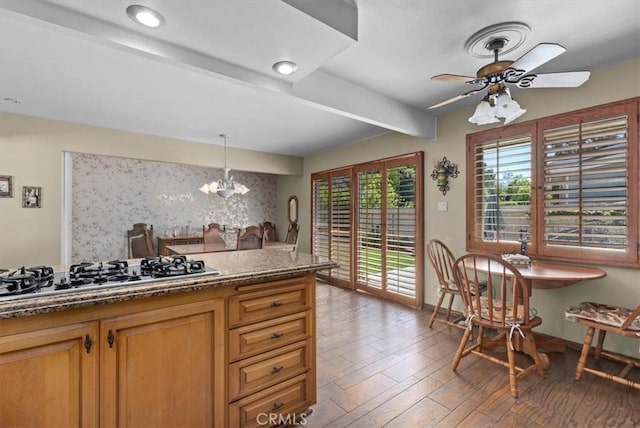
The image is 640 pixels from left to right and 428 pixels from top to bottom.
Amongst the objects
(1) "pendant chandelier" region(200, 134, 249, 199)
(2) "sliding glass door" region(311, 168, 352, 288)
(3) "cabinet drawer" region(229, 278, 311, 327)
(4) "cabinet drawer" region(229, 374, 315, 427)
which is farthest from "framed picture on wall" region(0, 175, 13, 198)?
(2) "sliding glass door" region(311, 168, 352, 288)

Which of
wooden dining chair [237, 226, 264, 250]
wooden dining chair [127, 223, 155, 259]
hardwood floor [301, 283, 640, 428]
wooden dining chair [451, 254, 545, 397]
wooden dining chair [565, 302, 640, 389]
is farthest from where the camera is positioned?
Result: wooden dining chair [127, 223, 155, 259]

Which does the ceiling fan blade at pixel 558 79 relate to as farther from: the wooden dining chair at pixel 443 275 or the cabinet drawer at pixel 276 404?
the cabinet drawer at pixel 276 404

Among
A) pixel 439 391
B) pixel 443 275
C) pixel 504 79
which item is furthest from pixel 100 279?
pixel 443 275

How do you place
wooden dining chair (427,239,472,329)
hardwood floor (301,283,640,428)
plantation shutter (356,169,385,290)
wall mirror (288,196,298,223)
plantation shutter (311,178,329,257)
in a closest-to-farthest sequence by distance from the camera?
hardwood floor (301,283,640,428)
wooden dining chair (427,239,472,329)
plantation shutter (356,169,385,290)
plantation shutter (311,178,329,257)
wall mirror (288,196,298,223)

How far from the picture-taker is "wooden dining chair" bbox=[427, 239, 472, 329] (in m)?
2.99

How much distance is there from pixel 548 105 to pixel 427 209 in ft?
5.16

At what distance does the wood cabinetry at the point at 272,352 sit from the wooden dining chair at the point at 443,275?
1794 mm

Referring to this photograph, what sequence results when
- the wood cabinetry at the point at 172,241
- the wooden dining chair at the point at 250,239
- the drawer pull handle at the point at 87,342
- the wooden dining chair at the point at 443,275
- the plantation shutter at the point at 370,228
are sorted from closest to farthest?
1. the drawer pull handle at the point at 87,342
2. the wooden dining chair at the point at 443,275
3. the plantation shutter at the point at 370,228
4. the wooden dining chair at the point at 250,239
5. the wood cabinetry at the point at 172,241

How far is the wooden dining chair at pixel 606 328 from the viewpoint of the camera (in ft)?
6.16

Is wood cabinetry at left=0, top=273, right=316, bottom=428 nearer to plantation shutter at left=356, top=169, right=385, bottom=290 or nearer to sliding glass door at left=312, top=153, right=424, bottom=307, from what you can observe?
sliding glass door at left=312, top=153, right=424, bottom=307

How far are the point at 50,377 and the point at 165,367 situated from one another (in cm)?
39

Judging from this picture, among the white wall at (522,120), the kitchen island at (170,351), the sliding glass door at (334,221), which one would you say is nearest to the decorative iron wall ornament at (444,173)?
the white wall at (522,120)

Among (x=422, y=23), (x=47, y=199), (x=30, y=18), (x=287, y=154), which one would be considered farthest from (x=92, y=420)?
(x=287, y=154)

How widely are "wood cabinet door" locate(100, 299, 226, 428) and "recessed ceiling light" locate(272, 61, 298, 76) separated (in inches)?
61.3
